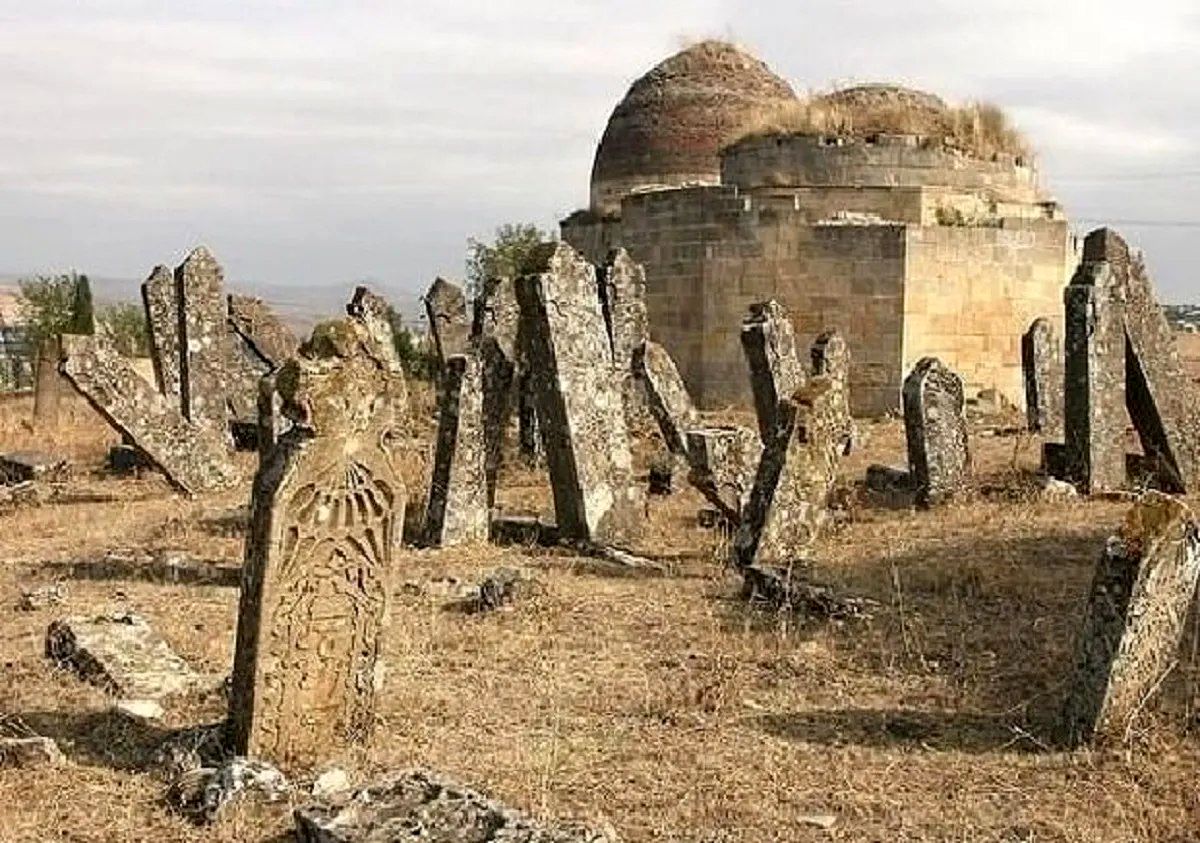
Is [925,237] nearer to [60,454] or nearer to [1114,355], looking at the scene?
[1114,355]

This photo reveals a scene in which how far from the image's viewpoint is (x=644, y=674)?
653 cm

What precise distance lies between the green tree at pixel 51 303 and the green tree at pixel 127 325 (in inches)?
34.6

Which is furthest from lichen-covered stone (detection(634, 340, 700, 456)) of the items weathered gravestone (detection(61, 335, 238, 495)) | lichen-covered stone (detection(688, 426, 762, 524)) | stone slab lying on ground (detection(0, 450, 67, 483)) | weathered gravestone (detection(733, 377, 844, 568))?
stone slab lying on ground (detection(0, 450, 67, 483))

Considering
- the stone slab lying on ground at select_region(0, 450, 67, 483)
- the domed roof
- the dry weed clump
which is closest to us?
the stone slab lying on ground at select_region(0, 450, 67, 483)

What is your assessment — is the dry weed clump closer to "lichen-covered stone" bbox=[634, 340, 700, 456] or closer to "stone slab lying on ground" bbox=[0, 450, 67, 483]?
"lichen-covered stone" bbox=[634, 340, 700, 456]

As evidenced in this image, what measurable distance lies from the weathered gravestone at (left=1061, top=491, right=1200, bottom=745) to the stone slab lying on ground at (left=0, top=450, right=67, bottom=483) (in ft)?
34.7

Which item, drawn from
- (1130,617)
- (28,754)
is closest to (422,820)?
(28,754)

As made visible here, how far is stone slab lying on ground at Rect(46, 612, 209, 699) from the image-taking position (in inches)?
240

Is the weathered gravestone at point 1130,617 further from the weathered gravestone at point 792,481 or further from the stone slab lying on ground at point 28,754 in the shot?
the stone slab lying on ground at point 28,754

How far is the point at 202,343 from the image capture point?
1352 centimetres

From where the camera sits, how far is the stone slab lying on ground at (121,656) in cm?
610

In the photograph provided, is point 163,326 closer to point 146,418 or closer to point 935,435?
point 146,418

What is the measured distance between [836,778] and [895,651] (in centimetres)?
172

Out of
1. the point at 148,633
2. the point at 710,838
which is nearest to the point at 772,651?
the point at 710,838
